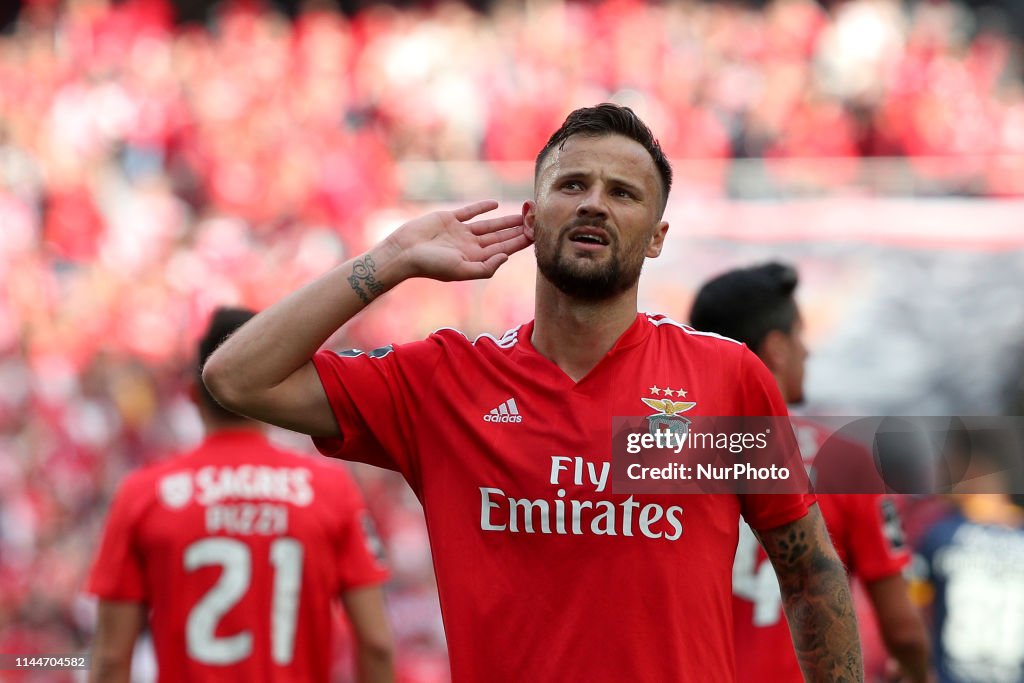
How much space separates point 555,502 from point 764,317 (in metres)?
1.44

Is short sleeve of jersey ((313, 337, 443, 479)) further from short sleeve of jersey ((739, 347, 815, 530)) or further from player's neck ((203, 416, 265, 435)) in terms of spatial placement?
player's neck ((203, 416, 265, 435))

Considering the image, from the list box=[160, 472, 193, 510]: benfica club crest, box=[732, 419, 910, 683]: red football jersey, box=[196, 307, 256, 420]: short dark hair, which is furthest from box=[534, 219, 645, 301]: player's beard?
box=[160, 472, 193, 510]: benfica club crest

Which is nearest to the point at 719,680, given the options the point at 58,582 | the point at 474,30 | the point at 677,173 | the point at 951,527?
the point at 951,527

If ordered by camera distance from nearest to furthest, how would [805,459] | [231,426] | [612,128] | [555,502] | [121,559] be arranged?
1. [555,502]
2. [612,128]
3. [805,459]
4. [121,559]
5. [231,426]

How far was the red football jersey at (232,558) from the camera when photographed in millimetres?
3826

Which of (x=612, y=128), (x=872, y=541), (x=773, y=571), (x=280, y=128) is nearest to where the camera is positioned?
(x=612, y=128)

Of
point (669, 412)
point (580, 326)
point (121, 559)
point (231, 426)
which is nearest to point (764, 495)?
point (669, 412)

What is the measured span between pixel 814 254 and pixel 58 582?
23.8 ft

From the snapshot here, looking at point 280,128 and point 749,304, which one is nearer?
point 749,304

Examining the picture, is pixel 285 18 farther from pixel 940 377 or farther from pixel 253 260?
pixel 940 377

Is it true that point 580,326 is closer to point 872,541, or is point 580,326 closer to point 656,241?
point 656,241

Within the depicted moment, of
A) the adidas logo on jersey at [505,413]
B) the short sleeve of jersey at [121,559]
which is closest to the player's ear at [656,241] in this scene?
the adidas logo on jersey at [505,413]

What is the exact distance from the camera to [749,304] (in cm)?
363

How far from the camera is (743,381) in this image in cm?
247
